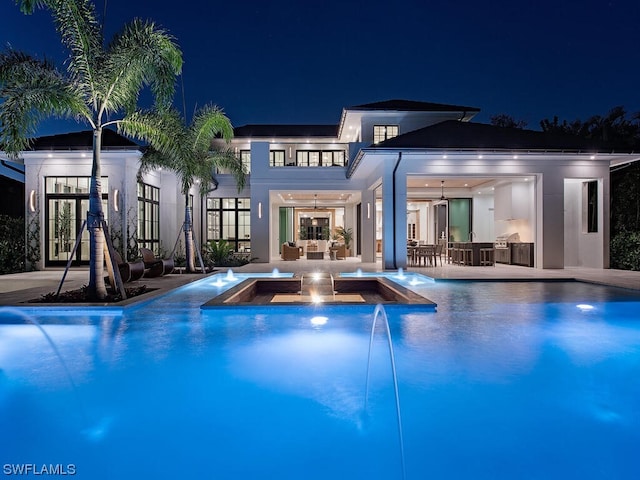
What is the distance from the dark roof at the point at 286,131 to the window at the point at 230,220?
11.6ft

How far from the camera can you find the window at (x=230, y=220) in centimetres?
2075

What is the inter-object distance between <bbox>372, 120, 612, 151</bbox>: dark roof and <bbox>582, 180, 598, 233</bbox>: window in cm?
163

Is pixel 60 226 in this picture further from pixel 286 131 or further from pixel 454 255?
pixel 454 255

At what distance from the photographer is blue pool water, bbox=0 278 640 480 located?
97.0 inches

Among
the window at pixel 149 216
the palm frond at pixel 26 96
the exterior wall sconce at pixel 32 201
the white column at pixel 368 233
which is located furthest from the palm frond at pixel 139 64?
the white column at pixel 368 233

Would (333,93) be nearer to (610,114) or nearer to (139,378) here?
(610,114)

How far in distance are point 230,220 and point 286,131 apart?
18.4ft

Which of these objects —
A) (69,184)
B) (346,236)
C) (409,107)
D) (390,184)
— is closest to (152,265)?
(69,184)

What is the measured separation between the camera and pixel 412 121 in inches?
689

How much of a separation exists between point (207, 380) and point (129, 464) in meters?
1.36

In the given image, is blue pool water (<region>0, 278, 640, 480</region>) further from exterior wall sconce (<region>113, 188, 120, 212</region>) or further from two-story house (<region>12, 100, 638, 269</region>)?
exterior wall sconce (<region>113, 188, 120, 212</region>)

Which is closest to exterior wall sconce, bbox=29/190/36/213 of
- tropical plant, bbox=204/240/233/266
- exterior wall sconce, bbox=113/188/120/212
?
exterior wall sconce, bbox=113/188/120/212

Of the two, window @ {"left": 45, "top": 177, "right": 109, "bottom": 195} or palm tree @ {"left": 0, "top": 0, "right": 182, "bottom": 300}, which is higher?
palm tree @ {"left": 0, "top": 0, "right": 182, "bottom": 300}

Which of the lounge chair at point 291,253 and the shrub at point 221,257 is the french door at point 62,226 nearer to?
the shrub at point 221,257
